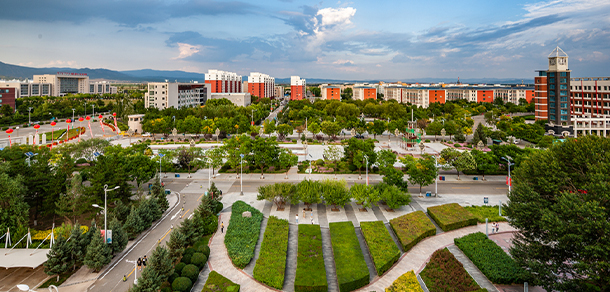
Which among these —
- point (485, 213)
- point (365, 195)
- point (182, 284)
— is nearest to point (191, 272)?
point (182, 284)

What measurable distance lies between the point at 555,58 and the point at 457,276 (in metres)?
79.1

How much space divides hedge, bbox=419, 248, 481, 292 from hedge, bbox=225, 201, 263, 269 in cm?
1189

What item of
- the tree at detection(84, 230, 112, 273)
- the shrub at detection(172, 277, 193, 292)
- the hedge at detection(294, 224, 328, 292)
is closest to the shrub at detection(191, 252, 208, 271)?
the shrub at detection(172, 277, 193, 292)

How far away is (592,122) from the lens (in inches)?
2874

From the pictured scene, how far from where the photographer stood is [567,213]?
16.5 m

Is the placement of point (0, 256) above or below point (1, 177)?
below

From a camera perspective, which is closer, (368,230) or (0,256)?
(0,256)

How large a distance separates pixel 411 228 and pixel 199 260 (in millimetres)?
16809

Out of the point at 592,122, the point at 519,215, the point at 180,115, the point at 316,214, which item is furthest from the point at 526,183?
the point at 180,115

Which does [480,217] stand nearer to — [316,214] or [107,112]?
[316,214]

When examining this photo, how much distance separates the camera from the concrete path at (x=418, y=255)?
21.0 metres

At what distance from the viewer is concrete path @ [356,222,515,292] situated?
69.0 feet

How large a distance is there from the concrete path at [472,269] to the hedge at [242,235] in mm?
14815

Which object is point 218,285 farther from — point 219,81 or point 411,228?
point 219,81
